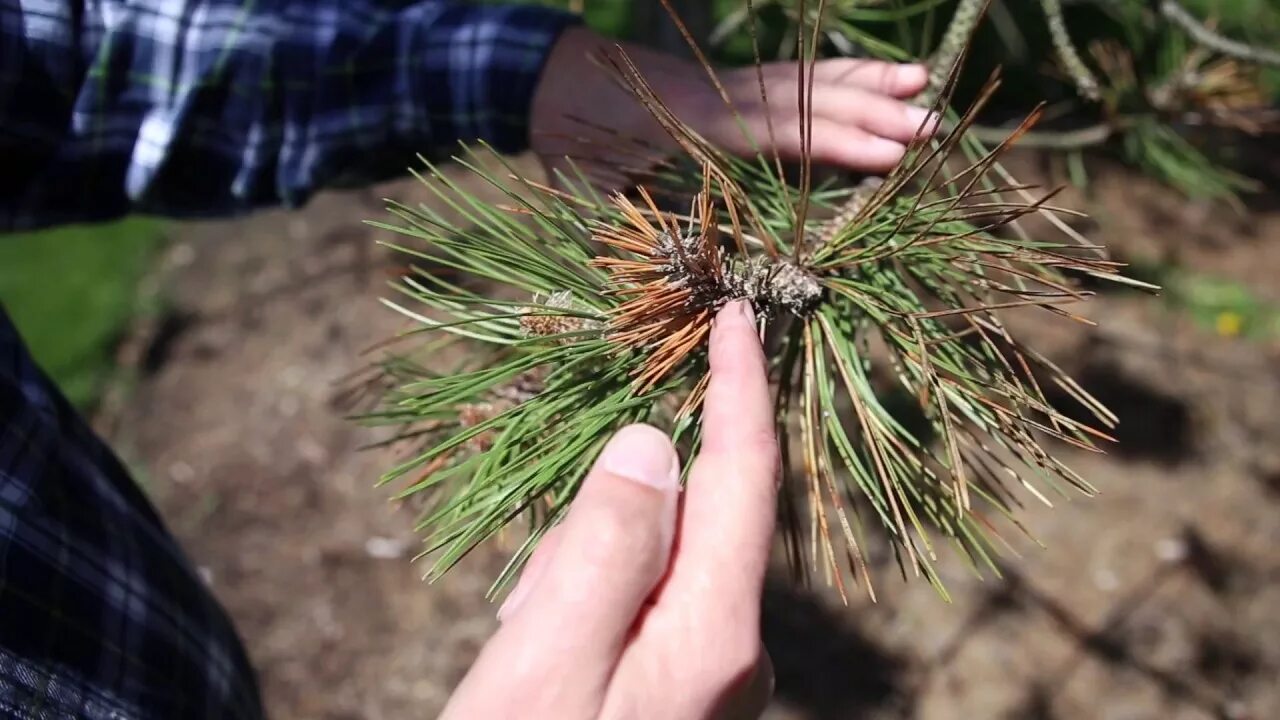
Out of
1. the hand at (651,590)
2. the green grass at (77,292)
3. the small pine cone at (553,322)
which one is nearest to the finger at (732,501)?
the hand at (651,590)

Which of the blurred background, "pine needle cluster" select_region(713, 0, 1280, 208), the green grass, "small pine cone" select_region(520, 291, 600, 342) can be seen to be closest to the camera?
"small pine cone" select_region(520, 291, 600, 342)

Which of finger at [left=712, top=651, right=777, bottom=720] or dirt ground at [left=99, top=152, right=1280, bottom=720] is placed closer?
finger at [left=712, top=651, right=777, bottom=720]

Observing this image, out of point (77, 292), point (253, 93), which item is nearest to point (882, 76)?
point (253, 93)

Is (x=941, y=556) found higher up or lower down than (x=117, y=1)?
lower down

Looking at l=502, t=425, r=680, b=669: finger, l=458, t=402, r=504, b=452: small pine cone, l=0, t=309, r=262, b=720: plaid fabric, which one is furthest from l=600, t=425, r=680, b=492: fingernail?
l=0, t=309, r=262, b=720: plaid fabric

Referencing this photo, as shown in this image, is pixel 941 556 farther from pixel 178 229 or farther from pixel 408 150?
pixel 178 229

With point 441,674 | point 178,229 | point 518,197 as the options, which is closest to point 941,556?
point 441,674

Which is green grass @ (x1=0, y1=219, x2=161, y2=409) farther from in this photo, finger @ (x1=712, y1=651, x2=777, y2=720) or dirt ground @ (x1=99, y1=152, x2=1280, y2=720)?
finger @ (x1=712, y1=651, x2=777, y2=720)
